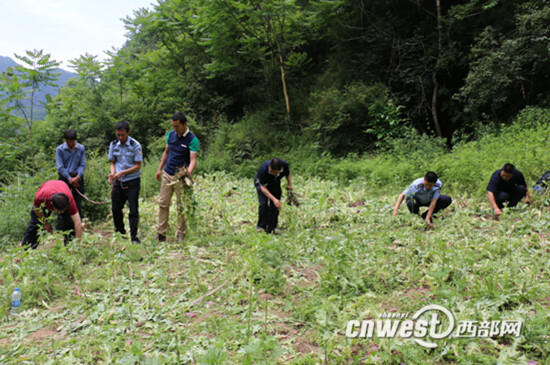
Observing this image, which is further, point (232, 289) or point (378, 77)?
point (378, 77)

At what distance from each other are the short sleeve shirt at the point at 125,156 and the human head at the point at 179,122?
72 cm

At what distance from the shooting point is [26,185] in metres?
7.10

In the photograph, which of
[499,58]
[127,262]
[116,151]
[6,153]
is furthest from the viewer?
[499,58]

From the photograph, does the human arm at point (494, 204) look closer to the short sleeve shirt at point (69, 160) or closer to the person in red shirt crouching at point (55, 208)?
the person in red shirt crouching at point (55, 208)

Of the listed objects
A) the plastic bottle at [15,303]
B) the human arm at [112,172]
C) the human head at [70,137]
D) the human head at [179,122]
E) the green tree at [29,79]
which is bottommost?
the plastic bottle at [15,303]

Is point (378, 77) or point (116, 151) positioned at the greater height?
point (378, 77)

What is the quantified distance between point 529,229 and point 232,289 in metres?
4.27

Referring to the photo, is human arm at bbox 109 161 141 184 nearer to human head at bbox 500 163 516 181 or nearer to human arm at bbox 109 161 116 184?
human arm at bbox 109 161 116 184

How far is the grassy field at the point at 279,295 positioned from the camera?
2.65 m

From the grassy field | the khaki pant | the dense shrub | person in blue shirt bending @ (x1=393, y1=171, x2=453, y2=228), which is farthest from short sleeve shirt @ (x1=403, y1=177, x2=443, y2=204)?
the dense shrub

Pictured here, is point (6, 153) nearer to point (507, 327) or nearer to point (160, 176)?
point (160, 176)

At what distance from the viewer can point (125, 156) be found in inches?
218

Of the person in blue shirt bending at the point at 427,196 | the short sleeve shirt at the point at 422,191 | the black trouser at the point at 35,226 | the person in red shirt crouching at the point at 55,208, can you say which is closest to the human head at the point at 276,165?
→ the person in blue shirt bending at the point at 427,196

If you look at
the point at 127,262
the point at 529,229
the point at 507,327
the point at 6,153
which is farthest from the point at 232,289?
the point at 6,153
